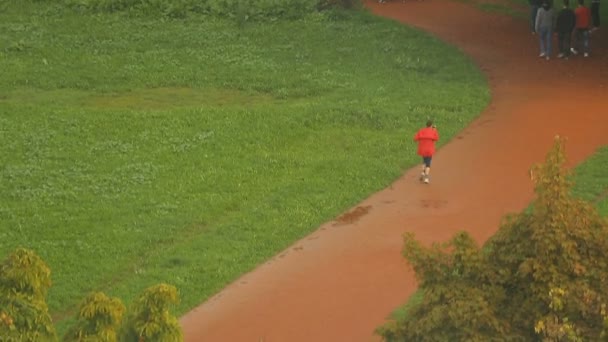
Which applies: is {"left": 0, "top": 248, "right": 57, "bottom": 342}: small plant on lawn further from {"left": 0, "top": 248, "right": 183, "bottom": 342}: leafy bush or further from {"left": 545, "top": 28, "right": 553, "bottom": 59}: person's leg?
{"left": 545, "top": 28, "right": 553, "bottom": 59}: person's leg

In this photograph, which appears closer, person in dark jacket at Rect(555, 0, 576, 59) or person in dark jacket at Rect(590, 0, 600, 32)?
person in dark jacket at Rect(555, 0, 576, 59)

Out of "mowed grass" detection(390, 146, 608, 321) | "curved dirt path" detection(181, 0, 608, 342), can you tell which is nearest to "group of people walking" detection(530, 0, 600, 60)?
"curved dirt path" detection(181, 0, 608, 342)

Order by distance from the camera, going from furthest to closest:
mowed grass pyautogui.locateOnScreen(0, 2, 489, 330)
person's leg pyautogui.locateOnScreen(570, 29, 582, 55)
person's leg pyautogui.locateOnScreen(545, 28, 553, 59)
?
1. person's leg pyautogui.locateOnScreen(570, 29, 582, 55)
2. person's leg pyautogui.locateOnScreen(545, 28, 553, 59)
3. mowed grass pyautogui.locateOnScreen(0, 2, 489, 330)

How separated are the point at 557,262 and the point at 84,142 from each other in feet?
35.2

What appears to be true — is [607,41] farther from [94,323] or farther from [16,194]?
[94,323]

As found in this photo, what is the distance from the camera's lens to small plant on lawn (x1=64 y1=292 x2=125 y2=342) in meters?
8.93

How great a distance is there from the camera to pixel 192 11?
1035 inches

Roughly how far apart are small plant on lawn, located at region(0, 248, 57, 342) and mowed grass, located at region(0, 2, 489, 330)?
3.65m

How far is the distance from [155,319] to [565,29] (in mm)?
15384

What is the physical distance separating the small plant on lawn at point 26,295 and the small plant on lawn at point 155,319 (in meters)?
0.69

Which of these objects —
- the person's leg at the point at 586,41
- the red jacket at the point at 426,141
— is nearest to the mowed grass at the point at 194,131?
the red jacket at the point at 426,141

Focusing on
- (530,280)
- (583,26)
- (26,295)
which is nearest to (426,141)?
(530,280)

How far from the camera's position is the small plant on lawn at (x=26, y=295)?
8953 millimetres

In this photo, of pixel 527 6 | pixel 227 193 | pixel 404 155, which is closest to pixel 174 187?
pixel 227 193
